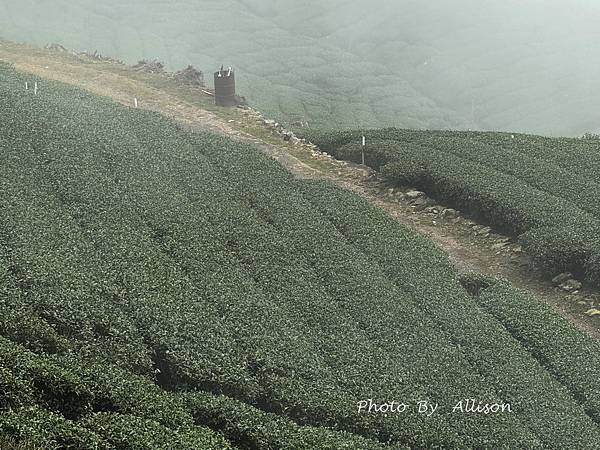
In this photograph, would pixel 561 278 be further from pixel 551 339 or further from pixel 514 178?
pixel 514 178

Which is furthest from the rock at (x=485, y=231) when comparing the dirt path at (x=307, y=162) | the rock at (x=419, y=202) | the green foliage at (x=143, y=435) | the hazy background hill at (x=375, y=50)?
the hazy background hill at (x=375, y=50)

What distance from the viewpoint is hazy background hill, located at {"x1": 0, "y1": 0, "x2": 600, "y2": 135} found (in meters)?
65.1

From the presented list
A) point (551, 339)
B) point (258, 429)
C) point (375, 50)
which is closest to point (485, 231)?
point (551, 339)

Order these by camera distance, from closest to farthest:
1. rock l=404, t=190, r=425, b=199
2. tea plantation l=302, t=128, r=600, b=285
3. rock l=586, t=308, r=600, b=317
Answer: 1. rock l=586, t=308, r=600, b=317
2. tea plantation l=302, t=128, r=600, b=285
3. rock l=404, t=190, r=425, b=199

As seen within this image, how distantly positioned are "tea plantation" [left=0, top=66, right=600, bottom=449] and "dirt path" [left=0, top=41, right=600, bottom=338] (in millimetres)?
1746

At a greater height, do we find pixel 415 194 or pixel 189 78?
pixel 189 78

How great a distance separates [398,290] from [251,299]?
14.0 ft

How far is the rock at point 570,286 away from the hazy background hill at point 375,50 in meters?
35.0

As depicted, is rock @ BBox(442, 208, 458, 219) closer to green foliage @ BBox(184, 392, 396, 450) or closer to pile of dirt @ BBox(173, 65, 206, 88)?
green foliage @ BBox(184, 392, 396, 450)

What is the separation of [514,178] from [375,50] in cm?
6277

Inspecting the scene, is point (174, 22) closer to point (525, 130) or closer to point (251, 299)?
point (525, 130)

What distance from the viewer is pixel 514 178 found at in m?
25.4

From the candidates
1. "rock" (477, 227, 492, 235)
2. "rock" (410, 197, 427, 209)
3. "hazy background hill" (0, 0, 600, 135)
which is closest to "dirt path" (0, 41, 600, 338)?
"rock" (477, 227, 492, 235)

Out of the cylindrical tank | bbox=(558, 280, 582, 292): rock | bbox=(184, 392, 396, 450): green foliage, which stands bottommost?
bbox=(184, 392, 396, 450): green foliage
